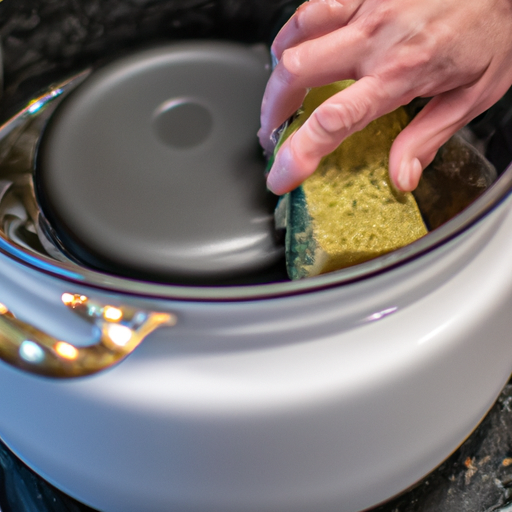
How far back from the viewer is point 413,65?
0.40m

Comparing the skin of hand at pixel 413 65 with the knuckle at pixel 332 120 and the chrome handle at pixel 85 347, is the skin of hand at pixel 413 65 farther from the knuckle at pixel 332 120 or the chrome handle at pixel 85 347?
the chrome handle at pixel 85 347

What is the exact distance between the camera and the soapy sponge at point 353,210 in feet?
1.27

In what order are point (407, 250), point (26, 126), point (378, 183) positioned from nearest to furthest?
point (407, 250) → point (378, 183) → point (26, 126)

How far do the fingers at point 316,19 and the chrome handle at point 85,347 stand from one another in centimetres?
31

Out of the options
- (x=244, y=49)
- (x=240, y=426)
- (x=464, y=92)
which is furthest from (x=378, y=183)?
(x=244, y=49)

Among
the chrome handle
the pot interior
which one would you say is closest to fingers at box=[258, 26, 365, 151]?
the pot interior

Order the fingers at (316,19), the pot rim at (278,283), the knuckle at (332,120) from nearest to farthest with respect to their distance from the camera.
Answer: the pot rim at (278,283) → the knuckle at (332,120) → the fingers at (316,19)

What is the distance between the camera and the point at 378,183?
0.40 metres

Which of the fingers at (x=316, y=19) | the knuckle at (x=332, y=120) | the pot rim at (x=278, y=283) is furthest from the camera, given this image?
the fingers at (x=316, y=19)

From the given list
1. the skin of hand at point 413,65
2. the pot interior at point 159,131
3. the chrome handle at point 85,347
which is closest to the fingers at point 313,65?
the skin of hand at point 413,65

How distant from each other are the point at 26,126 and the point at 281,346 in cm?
46

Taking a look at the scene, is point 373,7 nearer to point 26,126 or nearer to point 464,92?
point 464,92

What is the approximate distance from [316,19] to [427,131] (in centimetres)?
14

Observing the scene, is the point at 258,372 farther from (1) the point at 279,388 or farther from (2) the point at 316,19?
(2) the point at 316,19
